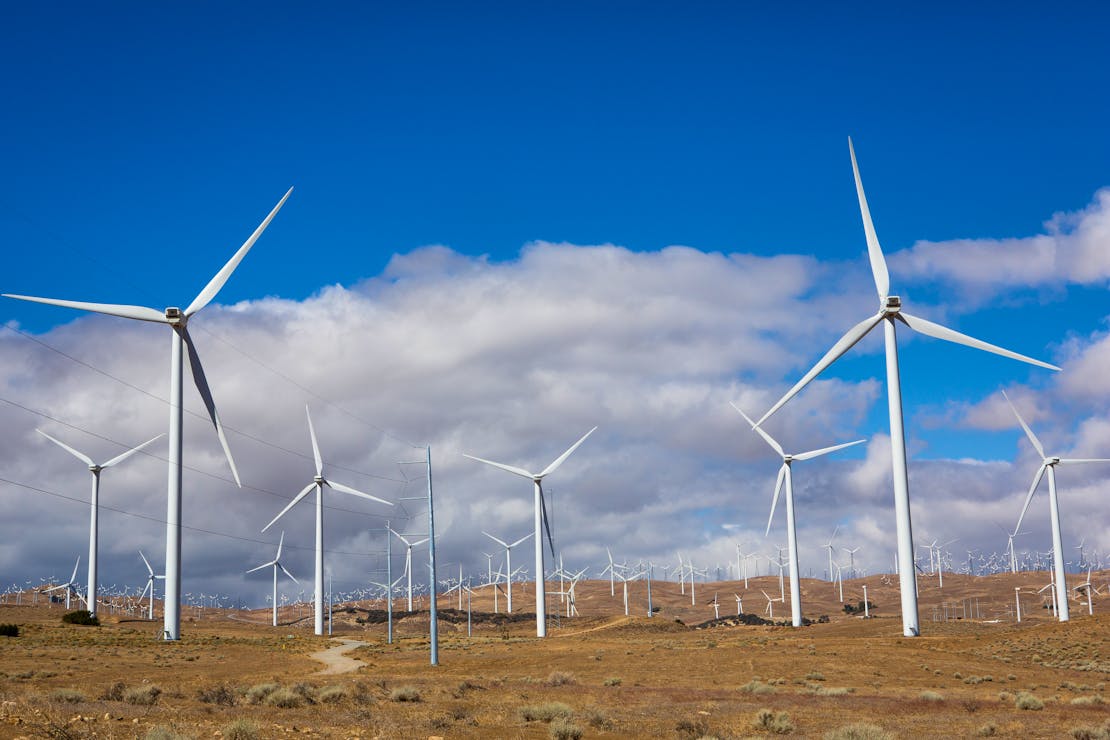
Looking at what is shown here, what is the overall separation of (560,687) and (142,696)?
69.1 ft

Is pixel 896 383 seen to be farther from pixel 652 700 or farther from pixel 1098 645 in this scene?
pixel 652 700

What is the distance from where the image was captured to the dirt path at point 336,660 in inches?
2525

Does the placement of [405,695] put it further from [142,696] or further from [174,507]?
[174,507]

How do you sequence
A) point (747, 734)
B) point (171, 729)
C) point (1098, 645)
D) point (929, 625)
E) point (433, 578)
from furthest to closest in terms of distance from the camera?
point (929, 625) → point (1098, 645) → point (433, 578) → point (747, 734) → point (171, 729)

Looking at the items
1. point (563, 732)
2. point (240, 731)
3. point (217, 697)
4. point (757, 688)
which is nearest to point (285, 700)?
point (217, 697)

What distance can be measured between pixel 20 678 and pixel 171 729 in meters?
29.6

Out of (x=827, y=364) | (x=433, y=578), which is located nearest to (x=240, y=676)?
(x=433, y=578)

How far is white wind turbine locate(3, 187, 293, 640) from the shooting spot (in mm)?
70812

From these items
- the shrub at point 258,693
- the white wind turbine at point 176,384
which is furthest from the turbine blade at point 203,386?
the shrub at point 258,693

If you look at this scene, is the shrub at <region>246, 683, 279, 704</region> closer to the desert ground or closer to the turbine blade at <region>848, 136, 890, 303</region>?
the desert ground

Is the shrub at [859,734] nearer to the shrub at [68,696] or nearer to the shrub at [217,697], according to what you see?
the shrub at [217,697]

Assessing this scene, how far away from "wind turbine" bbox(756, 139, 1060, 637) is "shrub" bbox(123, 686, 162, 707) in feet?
145

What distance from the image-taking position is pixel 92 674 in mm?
54031

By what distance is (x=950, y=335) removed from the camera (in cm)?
7156
